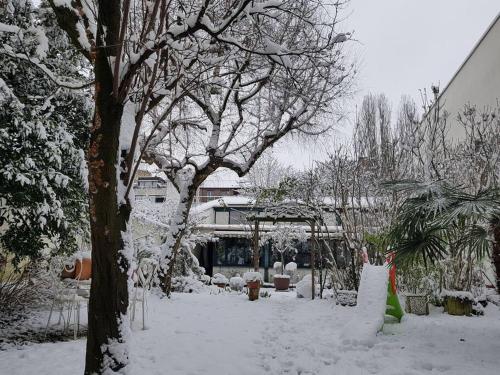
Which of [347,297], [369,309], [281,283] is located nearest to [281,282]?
[281,283]

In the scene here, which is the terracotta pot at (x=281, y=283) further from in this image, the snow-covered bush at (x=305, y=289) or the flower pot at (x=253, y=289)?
the flower pot at (x=253, y=289)

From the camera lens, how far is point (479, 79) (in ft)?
45.3

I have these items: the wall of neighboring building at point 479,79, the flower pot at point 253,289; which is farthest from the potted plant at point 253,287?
the wall of neighboring building at point 479,79

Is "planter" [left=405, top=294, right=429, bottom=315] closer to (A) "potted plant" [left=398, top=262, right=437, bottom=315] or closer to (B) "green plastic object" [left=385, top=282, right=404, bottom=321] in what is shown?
(A) "potted plant" [left=398, top=262, right=437, bottom=315]

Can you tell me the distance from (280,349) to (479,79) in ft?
42.5

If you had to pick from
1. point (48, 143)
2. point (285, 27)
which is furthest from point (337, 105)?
point (48, 143)

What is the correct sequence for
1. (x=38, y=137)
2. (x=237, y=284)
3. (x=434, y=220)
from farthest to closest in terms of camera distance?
(x=237, y=284), (x=38, y=137), (x=434, y=220)

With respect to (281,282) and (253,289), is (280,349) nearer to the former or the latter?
(253,289)

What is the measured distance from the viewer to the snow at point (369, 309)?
5492 millimetres

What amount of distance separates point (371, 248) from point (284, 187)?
5410mm

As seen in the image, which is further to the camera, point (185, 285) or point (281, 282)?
point (281, 282)

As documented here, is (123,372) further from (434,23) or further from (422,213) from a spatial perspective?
(434,23)

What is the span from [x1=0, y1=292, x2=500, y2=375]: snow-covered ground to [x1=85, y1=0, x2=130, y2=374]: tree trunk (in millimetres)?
745

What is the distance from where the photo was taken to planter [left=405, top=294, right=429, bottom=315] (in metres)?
8.14
